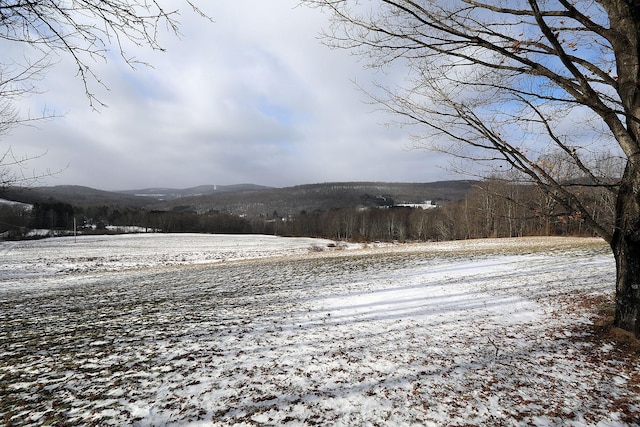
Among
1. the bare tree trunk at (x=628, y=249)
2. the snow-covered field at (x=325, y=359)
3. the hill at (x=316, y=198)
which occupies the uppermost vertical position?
the hill at (x=316, y=198)

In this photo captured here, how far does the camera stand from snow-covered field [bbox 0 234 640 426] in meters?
3.94

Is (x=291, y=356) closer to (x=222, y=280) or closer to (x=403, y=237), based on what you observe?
(x=222, y=280)

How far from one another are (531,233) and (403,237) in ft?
100

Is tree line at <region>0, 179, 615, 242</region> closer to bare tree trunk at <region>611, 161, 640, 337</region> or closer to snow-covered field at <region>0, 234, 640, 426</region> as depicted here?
snow-covered field at <region>0, 234, 640, 426</region>

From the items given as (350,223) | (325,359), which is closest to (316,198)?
(350,223)

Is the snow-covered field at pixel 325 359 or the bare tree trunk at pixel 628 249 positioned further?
the bare tree trunk at pixel 628 249

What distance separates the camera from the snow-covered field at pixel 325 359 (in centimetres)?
394

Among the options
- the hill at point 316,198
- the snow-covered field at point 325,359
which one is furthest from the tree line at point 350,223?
the hill at point 316,198

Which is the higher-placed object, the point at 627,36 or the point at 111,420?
the point at 627,36

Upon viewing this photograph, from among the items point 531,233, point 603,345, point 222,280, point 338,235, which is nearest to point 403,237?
point 338,235

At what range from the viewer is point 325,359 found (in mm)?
5371

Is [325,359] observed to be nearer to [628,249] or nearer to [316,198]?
[628,249]

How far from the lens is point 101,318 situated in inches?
326

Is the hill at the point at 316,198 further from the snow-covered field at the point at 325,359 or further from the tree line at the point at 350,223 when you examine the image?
the snow-covered field at the point at 325,359
